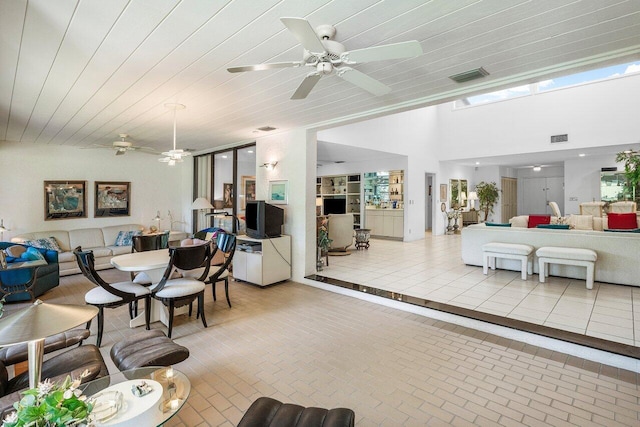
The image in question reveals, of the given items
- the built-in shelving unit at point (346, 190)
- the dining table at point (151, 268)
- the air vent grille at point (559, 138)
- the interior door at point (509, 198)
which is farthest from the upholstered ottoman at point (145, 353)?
the interior door at point (509, 198)

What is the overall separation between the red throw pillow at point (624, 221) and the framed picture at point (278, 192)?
687 centimetres

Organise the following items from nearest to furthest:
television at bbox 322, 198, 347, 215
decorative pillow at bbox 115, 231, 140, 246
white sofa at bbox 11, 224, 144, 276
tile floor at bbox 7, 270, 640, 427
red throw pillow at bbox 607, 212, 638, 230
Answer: tile floor at bbox 7, 270, 640, 427 → white sofa at bbox 11, 224, 144, 276 → red throw pillow at bbox 607, 212, 638, 230 → decorative pillow at bbox 115, 231, 140, 246 → television at bbox 322, 198, 347, 215

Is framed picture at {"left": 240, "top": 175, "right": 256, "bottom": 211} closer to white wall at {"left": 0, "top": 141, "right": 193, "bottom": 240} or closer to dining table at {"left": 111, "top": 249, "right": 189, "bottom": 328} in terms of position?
white wall at {"left": 0, "top": 141, "right": 193, "bottom": 240}

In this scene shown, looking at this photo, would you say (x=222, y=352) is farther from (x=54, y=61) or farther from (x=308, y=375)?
(x=54, y=61)

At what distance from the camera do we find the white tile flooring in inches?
136

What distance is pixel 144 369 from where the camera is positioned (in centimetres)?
183

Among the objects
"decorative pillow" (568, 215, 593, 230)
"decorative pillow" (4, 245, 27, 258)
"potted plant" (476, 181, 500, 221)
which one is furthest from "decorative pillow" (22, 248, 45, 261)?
"potted plant" (476, 181, 500, 221)

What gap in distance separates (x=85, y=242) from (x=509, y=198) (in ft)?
46.6

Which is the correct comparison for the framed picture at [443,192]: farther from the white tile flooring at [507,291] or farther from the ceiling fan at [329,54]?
the ceiling fan at [329,54]

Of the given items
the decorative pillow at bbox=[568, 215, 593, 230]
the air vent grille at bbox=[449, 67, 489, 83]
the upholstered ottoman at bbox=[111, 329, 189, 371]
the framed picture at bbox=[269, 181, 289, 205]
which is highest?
the air vent grille at bbox=[449, 67, 489, 83]

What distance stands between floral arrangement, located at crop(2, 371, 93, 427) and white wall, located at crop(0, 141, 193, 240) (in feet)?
23.8

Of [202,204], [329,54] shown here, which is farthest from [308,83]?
[202,204]

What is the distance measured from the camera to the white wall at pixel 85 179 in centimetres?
615

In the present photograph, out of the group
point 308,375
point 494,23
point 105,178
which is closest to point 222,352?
point 308,375
